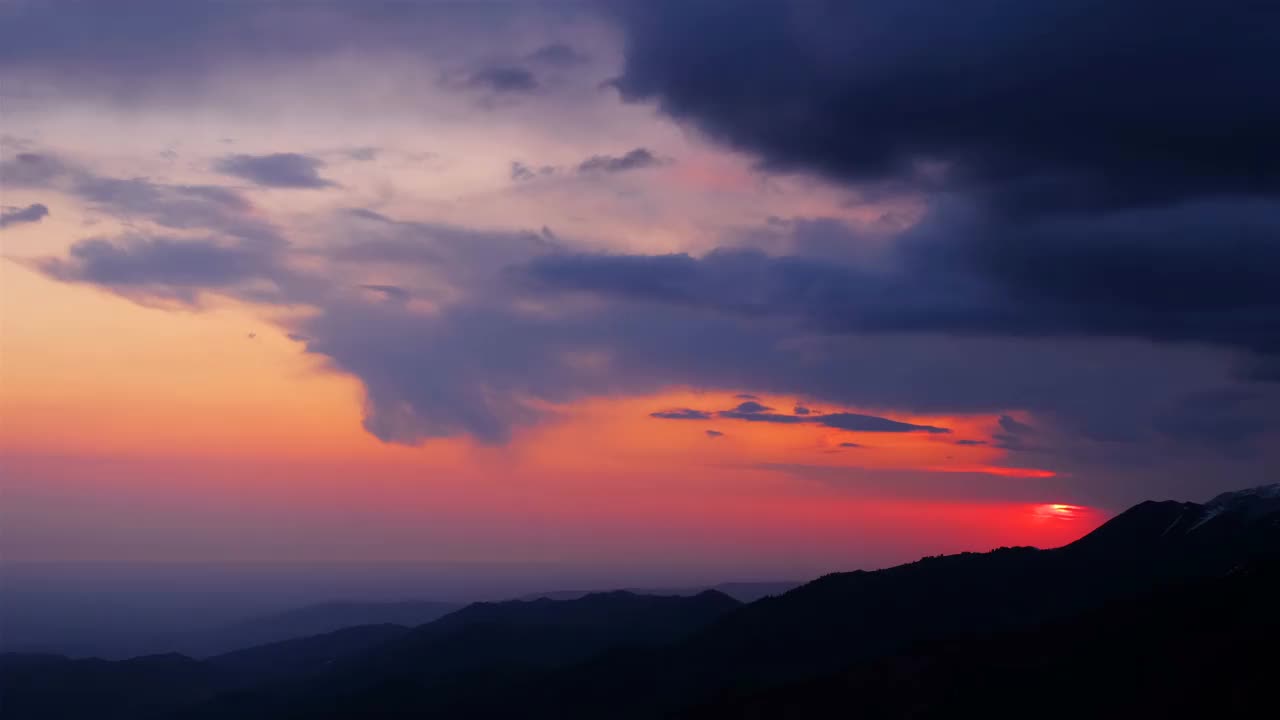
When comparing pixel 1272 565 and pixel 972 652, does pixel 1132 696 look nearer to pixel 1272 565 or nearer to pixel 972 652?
pixel 972 652

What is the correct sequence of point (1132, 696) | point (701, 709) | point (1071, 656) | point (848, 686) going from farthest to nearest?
point (701, 709) < point (848, 686) < point (1071, 656) < point (1132, 696)

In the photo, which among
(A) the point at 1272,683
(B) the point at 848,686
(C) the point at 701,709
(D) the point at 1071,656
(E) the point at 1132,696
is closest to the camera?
(A) the point at 1272,683

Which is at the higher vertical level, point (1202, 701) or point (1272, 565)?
point (1272, 565)

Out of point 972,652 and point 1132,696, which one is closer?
point 1132,696

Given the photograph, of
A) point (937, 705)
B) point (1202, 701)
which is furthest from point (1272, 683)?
point (937, 705)

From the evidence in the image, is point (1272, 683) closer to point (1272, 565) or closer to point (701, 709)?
point (1272, 565)

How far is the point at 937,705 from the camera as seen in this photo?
153 m

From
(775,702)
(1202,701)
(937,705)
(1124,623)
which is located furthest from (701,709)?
(1202,701)

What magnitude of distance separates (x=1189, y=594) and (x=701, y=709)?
7418cm

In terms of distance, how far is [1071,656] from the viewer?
156 m

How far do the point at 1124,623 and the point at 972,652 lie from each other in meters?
21.5

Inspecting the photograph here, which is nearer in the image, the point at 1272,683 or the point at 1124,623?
the point at 1272,683

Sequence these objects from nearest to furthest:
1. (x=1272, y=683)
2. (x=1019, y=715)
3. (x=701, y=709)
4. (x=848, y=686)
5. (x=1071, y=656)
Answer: (x=1272, y=683) → (x=1019, y=715) → (x=1071, y=656) → (x=848, y=686) → (x=701, y=709)

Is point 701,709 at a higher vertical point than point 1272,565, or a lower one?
lower
